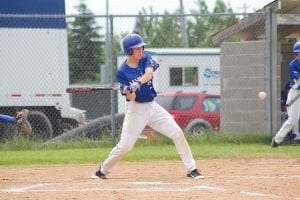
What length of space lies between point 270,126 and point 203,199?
27.4 feet

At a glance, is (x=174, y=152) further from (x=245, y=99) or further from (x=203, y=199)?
(x=203, y=199)

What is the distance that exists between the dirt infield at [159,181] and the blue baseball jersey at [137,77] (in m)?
1.05

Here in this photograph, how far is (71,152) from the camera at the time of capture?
551 inches

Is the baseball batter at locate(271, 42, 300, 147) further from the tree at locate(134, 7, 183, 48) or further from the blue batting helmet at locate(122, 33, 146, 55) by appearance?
the tree at locate(134, 7, 183, 48)

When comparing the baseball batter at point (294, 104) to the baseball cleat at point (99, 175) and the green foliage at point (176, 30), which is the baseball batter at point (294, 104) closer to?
the baseball cleat at point (99, 175)

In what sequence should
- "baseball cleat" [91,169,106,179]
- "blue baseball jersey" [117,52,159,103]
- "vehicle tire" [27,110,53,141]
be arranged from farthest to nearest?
"vehicle tire" [27,110,53,141] → "baseball cleat" [91,169,106,179] → "blue baseball jersey" [117,52,159,103]

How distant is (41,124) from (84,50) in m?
6.88

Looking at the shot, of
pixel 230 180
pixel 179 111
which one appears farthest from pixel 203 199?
pixel 179 111

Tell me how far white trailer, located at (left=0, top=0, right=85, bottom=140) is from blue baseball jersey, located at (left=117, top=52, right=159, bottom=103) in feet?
26.8

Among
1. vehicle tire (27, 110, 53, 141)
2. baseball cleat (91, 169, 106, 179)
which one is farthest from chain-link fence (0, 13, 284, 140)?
baseball cleat (91, 169, 106, 179)

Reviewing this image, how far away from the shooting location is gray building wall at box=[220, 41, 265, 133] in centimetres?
1616

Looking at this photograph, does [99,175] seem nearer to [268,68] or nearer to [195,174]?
[195,174]

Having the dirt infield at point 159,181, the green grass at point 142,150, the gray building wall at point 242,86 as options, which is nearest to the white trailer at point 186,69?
the gray building wall at point 242,86

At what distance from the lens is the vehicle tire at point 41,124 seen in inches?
695
